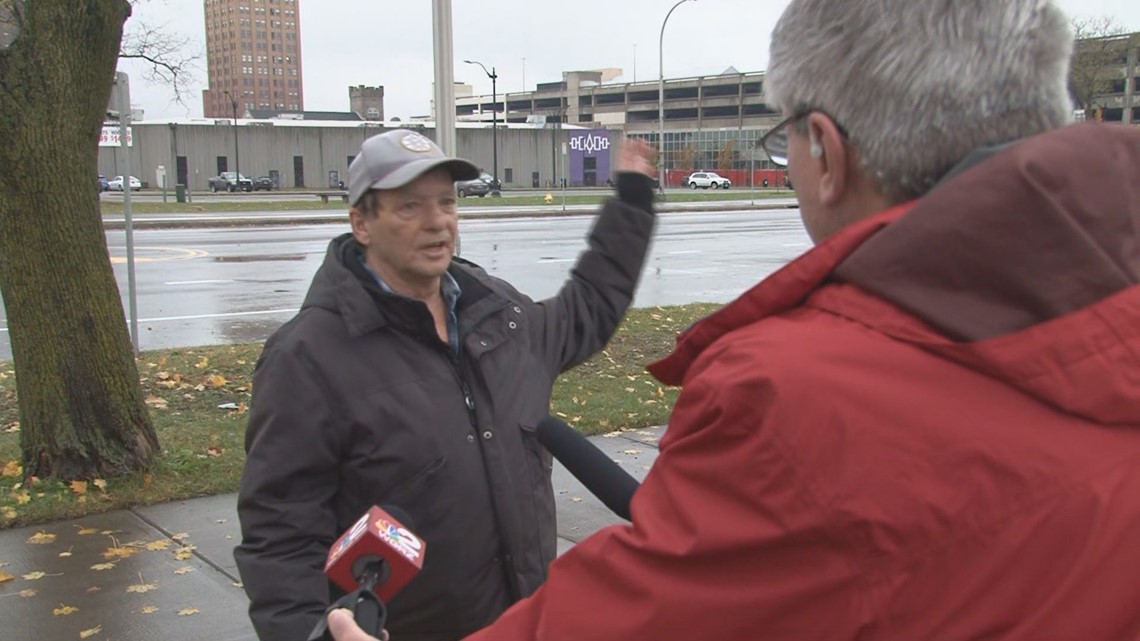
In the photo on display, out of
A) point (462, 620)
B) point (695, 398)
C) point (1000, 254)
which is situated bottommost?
point (462, 620)

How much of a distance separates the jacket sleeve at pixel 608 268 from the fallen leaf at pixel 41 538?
3492 mm

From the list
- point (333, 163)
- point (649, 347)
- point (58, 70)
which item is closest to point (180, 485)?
point (58, 70)

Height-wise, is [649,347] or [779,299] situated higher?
[779,299]

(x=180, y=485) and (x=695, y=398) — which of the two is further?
(x=180, y=485)

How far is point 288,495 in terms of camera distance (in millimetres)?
2369

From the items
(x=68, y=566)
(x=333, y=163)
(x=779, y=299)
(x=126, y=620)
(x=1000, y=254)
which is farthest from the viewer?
(x=333, y=163)

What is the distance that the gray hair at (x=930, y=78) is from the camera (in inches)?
44.3

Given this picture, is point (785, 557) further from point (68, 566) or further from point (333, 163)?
point (333, 163)

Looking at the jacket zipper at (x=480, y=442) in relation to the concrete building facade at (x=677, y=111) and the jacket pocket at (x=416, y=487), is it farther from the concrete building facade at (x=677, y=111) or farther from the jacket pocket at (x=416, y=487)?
the concrete building facade at (x=677, y=111)

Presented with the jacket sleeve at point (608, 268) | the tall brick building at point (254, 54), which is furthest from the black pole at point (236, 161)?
the jacket sleeve at point (608, 268)

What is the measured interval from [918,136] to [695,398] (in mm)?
384

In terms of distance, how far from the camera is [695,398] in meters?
1.02

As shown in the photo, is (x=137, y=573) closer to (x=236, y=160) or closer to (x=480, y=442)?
(x=480, y=442)

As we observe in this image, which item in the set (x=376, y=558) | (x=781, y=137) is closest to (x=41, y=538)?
(x=376, y=558)
